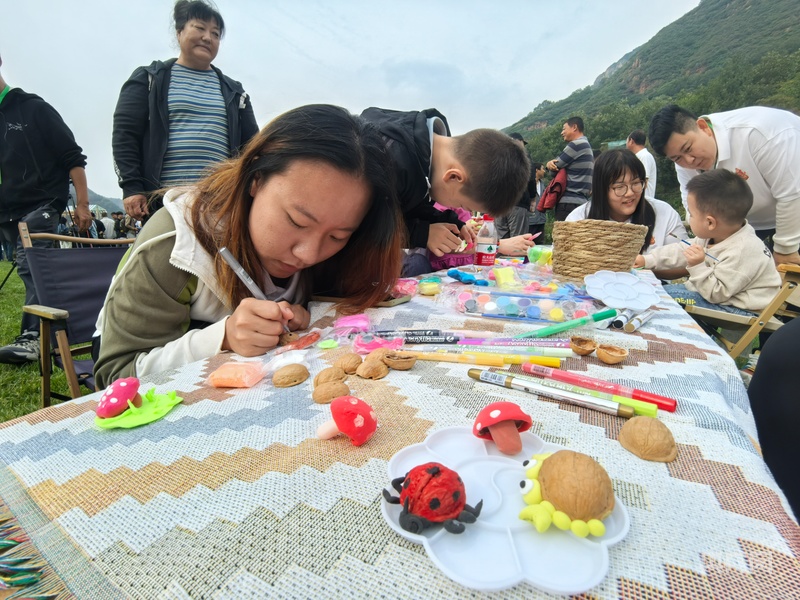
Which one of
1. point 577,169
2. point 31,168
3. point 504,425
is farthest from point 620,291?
point 577,169

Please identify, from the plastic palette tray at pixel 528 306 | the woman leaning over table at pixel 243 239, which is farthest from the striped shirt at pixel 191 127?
the plastic palette tray at pixel 528 306

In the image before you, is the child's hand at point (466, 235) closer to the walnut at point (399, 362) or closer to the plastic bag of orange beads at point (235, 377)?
the walnut at point (399, 362)

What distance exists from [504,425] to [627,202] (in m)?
1.97

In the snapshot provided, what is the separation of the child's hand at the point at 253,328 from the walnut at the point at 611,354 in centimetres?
60

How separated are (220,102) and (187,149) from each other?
27 cm

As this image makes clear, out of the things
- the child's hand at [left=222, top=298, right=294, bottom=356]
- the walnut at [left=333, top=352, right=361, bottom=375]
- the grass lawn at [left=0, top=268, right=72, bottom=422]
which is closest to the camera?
the walnut at [left=333, top=352, right=361, bottom=375]

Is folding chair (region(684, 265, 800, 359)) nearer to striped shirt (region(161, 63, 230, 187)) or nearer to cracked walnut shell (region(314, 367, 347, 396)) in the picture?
cracked walnut shell (region(314, 367, 347, 396))

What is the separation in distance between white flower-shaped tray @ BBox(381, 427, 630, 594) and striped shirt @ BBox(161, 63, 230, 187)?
1685 mm

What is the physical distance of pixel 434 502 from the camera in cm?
31

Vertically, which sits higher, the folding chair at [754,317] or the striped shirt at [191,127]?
the striped shirt at [191,127]

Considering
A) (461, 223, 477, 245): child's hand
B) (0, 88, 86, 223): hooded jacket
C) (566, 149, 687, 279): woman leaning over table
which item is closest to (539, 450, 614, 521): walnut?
(461, 223, 477, 245): child's hand

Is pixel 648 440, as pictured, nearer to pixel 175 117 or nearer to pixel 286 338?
pixel 286 338

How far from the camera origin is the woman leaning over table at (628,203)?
1932mm

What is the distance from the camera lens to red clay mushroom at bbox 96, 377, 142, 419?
1.64 feet
